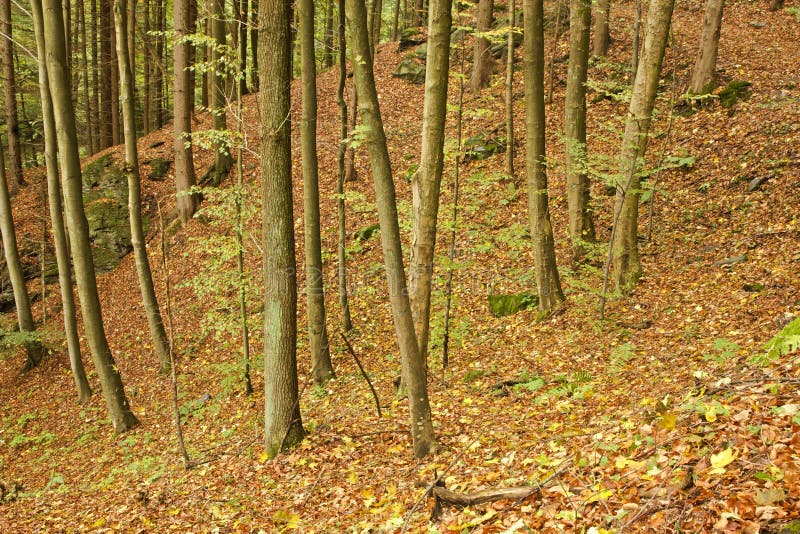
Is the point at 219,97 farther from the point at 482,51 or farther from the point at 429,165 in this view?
the point at 429,165

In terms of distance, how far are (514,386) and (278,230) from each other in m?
3.89

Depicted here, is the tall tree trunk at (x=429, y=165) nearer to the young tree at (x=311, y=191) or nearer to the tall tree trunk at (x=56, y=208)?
the young tree at (x=311, y=191)

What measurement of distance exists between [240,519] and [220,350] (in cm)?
744

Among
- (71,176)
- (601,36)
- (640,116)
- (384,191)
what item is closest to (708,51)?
(601,36)

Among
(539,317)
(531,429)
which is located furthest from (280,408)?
(539,317)

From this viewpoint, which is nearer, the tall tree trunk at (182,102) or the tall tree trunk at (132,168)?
the tall tree trunk at (132,168)

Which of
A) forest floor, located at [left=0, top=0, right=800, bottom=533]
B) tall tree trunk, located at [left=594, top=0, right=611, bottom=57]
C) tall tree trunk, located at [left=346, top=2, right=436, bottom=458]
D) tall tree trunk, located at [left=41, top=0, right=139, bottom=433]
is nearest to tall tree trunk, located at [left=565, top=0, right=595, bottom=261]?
forest floor, located at [left=0, top=0, right=800, bottom=533]

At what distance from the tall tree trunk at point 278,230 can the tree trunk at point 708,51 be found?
1173cm

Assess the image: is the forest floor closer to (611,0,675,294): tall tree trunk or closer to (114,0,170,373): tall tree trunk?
(611,0,675,294): tall tree trunk

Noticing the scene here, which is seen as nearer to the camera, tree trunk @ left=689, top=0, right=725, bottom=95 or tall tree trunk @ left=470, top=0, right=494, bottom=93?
tree trunk @ left=689, top=0, right=725, bottom=95

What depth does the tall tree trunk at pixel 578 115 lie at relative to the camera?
10109mm

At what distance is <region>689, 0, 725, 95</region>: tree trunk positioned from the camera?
42.5 ft

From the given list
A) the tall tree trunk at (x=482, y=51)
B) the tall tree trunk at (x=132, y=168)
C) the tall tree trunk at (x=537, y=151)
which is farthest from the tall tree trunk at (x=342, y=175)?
the tall tree trunk at (x=482, y=51)

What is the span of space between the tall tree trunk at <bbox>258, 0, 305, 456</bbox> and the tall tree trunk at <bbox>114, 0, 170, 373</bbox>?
5.56m
